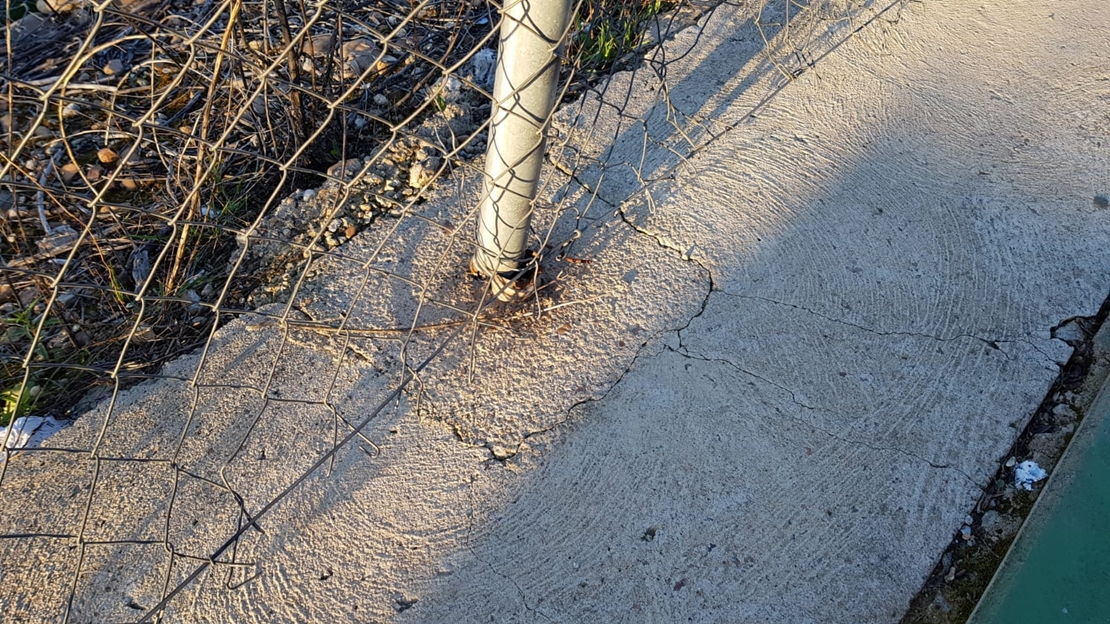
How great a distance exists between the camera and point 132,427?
1940mm

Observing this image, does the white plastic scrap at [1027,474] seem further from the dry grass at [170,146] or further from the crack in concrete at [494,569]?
the dry grass at [170,146]

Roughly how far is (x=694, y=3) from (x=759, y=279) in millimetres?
1334

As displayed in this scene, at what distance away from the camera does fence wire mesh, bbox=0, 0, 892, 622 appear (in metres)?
1.78

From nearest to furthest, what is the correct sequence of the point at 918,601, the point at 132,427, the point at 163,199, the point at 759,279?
the point at 918,601, the point at 132,427, the point at 759,279, the point at 163,199

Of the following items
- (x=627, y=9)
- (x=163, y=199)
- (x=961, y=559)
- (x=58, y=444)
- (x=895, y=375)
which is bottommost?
(x=58, y=444)

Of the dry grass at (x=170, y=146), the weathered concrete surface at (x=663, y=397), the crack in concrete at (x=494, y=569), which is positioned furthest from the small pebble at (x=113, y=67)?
the crack in concrete at (x=494, y=569)

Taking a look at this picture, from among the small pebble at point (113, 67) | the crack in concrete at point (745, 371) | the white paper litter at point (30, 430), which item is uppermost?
the crack in concrete at point (745, 371)

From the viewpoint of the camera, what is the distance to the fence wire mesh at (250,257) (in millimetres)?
1782

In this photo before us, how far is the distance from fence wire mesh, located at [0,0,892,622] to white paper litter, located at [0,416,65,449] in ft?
0.04

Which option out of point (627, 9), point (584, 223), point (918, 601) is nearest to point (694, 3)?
point (627, 9)

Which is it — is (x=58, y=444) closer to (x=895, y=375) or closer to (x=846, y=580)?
(x=846, y=580)

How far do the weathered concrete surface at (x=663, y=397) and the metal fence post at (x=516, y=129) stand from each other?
0.13m

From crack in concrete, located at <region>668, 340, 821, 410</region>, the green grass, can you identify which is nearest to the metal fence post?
crack in concrete, located at <region>668, 340, 821, 410</region>

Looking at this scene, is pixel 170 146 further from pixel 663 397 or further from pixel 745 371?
pixel 745 371
